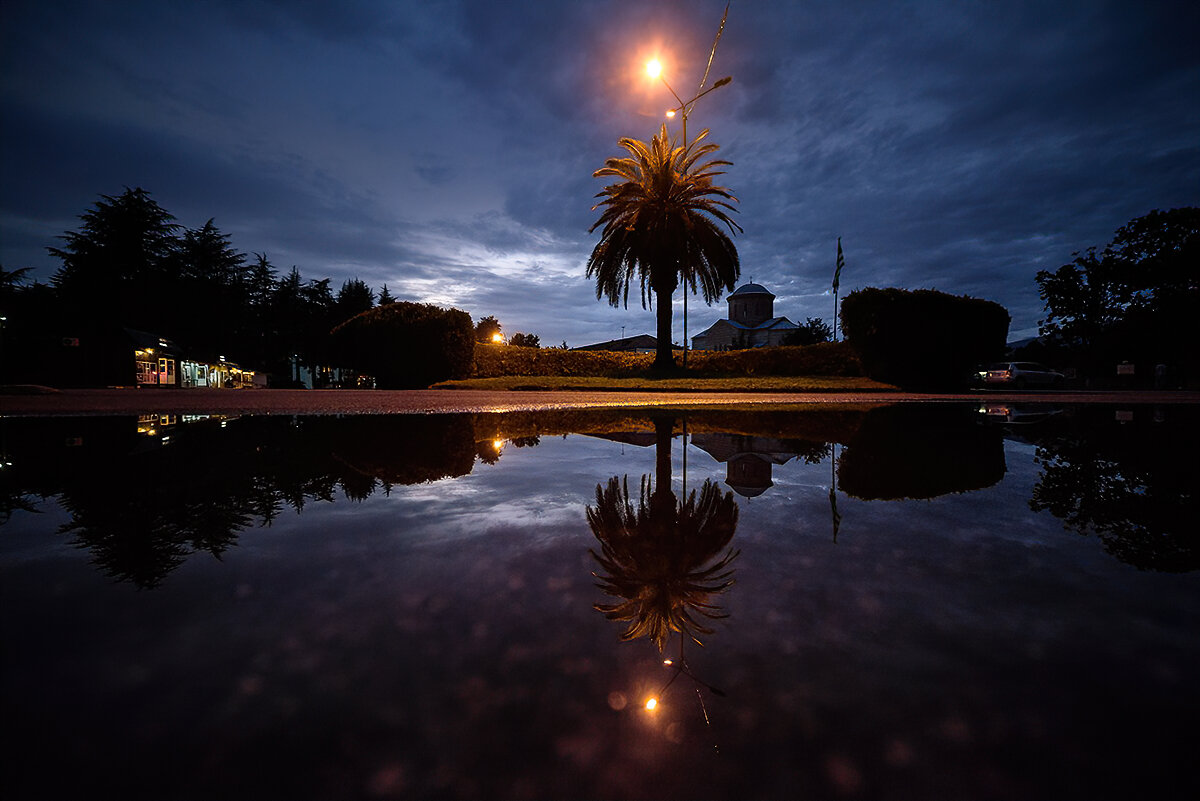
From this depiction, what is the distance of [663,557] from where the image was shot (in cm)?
166

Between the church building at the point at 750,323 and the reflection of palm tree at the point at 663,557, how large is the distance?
226ft

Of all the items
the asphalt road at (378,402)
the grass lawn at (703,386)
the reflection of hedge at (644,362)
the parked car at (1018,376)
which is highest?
the reflection of hedge at (644,362)

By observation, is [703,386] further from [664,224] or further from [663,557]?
[663,557]

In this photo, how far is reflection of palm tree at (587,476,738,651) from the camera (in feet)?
4.07

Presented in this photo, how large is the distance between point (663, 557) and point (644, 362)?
1093 inches

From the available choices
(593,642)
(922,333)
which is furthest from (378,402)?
(922,333)

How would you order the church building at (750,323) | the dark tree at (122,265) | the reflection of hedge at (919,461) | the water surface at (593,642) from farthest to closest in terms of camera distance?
the church building at (750,323)
the dark tree at (122,265)
the reflection of hedge at (919,461)
the water surface at (593,642)

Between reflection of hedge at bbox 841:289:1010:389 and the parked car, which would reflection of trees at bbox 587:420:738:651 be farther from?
the parked car

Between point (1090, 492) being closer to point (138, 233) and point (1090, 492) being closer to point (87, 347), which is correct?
point (87, 347)

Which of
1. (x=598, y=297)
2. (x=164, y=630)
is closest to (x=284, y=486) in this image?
(x=164, y=630)

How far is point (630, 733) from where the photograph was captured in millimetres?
820

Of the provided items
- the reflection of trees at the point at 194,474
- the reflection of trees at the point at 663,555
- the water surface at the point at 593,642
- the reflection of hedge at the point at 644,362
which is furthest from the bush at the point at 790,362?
the water surface at the point at 593,642

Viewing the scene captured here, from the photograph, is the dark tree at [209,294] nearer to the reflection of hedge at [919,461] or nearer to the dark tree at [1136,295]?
the reflection of hedge at [919,461]

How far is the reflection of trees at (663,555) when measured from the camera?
124 centimetres
